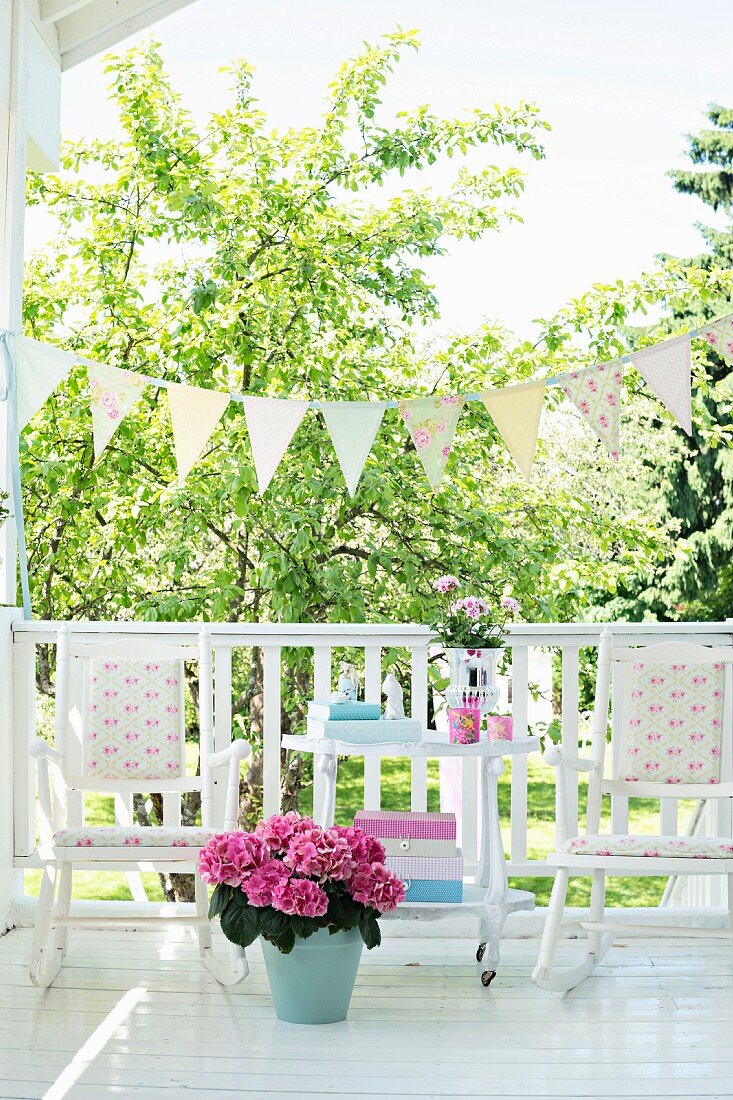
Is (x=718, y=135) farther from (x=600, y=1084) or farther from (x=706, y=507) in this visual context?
(x=600, y=1084)

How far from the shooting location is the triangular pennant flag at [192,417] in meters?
3.62

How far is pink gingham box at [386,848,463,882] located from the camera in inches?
120

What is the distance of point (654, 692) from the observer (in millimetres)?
3248

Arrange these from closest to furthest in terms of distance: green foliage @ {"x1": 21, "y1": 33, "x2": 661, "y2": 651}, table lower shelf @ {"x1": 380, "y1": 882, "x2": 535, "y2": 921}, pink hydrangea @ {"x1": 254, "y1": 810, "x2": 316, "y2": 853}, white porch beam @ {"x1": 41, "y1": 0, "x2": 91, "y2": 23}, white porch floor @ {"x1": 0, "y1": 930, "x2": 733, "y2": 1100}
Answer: white porch floor @ {"x1": 0, "y1": 930, "x2": 733, "y2": 1100}
pink hydrangea @ {"x1": 254, "y1": 810, "x2": 316, "y2": 853}
table lower shelf @ {"x1": 380, "y1": 882, "x2": 535, "y2": 921}
white porch beam @ {"x1": 41, "y1": 0, "x2": 91, "y2": 23}
green foliage @ {"x1": 21, "y1": 33, "x2": 661, "y2": 651}

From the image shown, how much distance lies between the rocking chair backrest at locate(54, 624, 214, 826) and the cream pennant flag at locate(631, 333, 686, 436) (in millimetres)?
1498

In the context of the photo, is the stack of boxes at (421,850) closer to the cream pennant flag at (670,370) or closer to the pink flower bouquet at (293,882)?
the pink flower bouquet at (293,882)

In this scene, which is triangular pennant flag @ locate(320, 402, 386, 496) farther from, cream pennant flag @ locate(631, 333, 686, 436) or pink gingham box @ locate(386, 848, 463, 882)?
pink gingham box @ locate(386, 848, 463, 882)

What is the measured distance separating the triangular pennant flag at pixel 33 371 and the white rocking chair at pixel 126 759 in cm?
79

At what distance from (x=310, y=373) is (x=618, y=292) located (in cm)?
180

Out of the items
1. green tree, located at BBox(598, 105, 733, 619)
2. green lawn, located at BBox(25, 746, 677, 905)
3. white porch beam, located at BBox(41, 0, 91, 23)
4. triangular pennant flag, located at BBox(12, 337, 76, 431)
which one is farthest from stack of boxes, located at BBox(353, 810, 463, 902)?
green tree, located at BBox(598, 105, 733, 619)

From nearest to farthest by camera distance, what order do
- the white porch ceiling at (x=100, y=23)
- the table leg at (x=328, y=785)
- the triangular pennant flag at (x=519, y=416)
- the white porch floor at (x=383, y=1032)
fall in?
the white porch floor at (x=383, y=1032), the table leg at (x=328, y=785), the triangular pennant flag at (x=519, y=416), the white porch ceiling at (x=100, y=23)

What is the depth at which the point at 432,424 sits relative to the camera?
11.8 ft

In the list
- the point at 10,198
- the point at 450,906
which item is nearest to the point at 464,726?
the point at 450,906

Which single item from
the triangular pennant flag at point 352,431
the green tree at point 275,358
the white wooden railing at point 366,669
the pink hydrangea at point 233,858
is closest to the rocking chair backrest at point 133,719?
the white wooden railing at point 366,669
